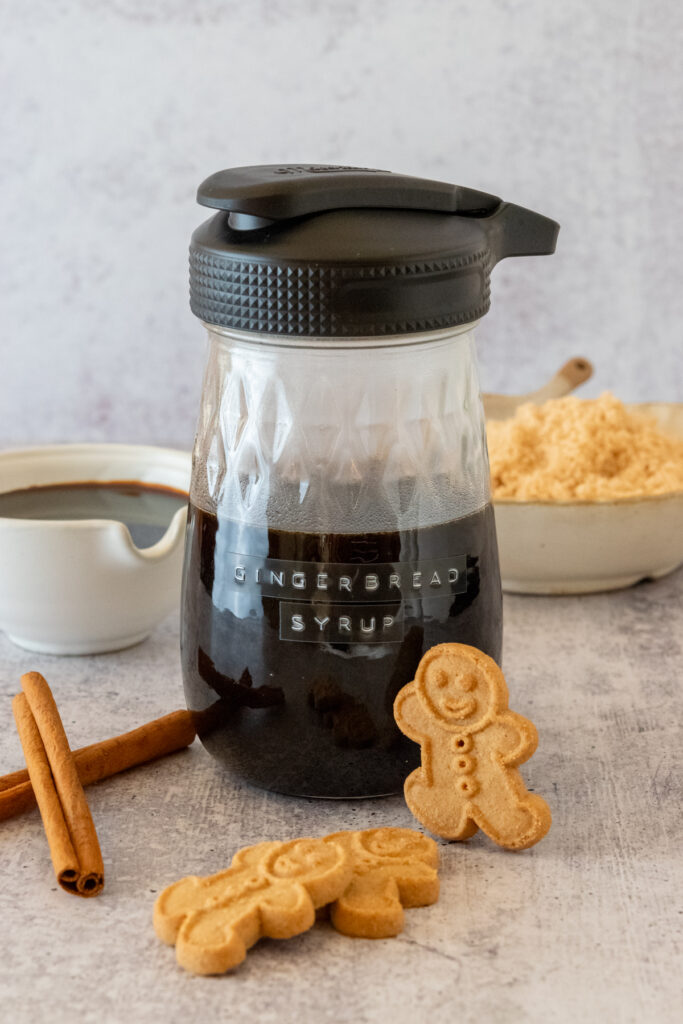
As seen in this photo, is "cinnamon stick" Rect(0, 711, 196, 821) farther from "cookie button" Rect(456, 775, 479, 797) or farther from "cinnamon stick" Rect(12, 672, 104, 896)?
"cookie button" Rect(456, 775, 479, 797)

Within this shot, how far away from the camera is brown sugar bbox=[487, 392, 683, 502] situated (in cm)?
94

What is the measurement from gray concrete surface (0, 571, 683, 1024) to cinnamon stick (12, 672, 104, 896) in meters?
0.01

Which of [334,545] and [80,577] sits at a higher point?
[334,545]

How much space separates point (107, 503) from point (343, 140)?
82 cm

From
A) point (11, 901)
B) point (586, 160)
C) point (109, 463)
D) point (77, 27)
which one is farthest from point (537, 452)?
point (77, 27)

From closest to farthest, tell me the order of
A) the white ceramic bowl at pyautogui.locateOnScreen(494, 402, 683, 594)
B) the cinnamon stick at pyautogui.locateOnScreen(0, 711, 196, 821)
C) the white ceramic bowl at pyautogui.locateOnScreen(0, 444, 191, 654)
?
the cinnamon stick at pyautogui.locateOnScreen(0, 711, 196, 821) → the white ceramic bowl at pyautogui.locateOnScreen(0, 444, 191, 654) → the white ceramic bowl at pyautogui.locateOnScreen(494, 402, 683, 594)

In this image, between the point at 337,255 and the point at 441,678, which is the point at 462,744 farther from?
the point at 337,255

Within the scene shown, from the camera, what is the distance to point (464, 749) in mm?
596

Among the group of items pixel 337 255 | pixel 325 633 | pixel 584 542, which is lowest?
pixel 584 542

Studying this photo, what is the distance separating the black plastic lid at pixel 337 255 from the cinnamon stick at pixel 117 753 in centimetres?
25

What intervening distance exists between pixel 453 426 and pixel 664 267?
3.50 feet

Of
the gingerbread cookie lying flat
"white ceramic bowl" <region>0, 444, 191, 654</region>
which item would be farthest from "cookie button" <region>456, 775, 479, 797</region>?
"white ceramic bowl" <region>0, 444, 191, 654</region>

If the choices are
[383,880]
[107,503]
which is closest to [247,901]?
[383,880]

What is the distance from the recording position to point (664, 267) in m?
1.60
